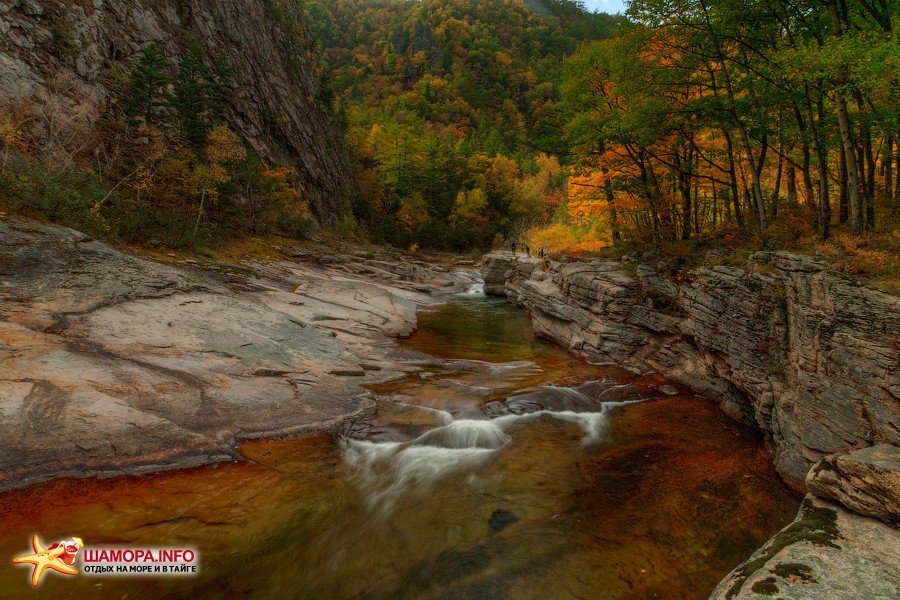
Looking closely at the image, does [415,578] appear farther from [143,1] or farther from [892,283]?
[143,1]

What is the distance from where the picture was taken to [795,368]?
28.5 feet

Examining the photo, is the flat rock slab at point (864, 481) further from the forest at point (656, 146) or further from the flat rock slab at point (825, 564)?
the forest at point (656, 146)

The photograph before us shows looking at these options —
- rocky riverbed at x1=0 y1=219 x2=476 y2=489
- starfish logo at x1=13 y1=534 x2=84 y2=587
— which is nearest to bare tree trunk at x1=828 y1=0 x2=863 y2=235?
rocky riverbed at x1=0 y1=219 x2=476 y2=489

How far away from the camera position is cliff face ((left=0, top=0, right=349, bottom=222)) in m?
19.5

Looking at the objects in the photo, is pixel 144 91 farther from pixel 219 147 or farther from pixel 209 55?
pixel 209 55

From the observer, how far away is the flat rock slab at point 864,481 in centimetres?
464

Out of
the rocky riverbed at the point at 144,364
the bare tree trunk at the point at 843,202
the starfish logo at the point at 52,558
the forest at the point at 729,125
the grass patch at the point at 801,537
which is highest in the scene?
the forest at the point at 729,125

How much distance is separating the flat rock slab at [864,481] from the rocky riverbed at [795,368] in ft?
0.04

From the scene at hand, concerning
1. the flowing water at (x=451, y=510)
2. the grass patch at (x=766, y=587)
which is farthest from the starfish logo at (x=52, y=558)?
the grass patch at (x=766, y=587)

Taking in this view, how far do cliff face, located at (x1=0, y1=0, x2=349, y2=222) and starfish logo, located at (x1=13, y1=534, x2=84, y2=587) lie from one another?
22.1m

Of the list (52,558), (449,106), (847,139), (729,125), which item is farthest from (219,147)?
(449,106)

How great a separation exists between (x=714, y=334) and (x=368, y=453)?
11.0m

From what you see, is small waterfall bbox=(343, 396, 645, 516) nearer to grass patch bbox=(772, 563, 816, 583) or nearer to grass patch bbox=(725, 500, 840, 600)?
grass patch bbox=(725, 500, 840, 600)

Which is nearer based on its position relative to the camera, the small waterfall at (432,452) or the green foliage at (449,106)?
the small waterfall at (432,452)
